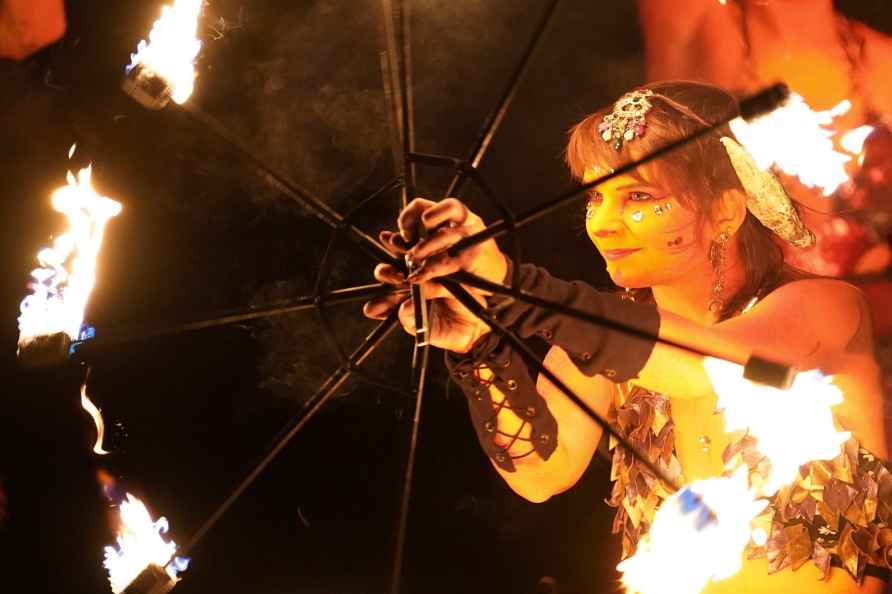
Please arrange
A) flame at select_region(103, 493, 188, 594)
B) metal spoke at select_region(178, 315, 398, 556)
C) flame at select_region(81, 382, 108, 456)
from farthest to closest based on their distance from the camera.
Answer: flame at select_region(81, 382, 108, 456), flame at select_region(103, 493, 188, 594), metal spoke at select_region(178, 315, 398, 556)

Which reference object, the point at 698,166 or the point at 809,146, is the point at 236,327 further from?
the point at 809,146

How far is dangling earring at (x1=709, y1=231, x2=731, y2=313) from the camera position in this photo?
373 cm

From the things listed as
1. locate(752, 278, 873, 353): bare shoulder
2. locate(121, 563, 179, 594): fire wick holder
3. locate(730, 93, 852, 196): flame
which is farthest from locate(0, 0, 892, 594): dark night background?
locate(121, 563, 179, 594): fire wick holder

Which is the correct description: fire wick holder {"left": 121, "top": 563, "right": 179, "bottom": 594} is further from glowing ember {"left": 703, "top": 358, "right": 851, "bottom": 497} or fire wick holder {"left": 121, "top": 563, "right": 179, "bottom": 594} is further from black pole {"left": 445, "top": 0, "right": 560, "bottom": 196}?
glowing ember {"left": 703, "top": 358, "right": 851, "bottom": 497}

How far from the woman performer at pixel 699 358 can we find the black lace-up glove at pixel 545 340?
1cm

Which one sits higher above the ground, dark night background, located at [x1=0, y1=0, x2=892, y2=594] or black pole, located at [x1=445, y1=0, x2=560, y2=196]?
dark night background, located at [x1=0, y1=0, x2=892, y2=594]

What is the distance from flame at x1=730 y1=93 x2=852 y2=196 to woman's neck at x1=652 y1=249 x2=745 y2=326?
1.48 feet

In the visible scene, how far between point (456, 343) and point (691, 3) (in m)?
2.06

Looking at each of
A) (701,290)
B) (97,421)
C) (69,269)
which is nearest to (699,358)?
(701,290)

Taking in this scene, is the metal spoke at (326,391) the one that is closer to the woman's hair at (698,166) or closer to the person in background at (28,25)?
the woman's hair at (698,166)

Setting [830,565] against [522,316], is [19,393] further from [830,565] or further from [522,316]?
[830,565]

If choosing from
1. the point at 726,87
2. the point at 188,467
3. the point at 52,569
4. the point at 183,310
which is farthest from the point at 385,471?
the point at 726,87

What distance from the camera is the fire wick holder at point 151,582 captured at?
2918 mm

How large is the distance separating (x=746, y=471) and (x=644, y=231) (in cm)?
97
